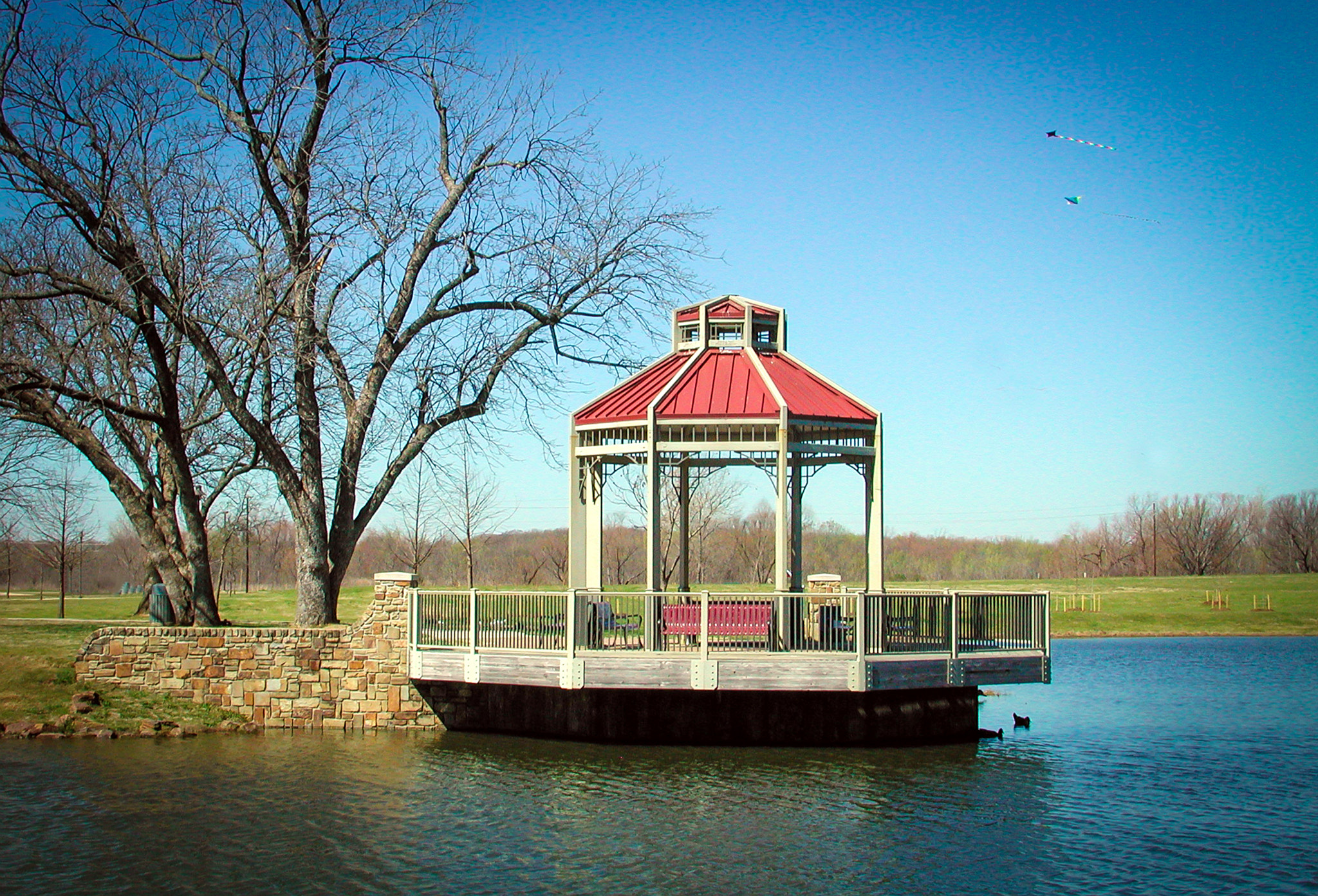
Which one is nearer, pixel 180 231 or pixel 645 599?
pixel 645 599

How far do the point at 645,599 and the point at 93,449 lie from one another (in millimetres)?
12623

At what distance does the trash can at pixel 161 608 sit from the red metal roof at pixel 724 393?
1009 cm

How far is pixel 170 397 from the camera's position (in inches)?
926

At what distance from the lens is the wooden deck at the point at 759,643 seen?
17844 millimetres

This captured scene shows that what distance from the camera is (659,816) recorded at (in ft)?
48.3

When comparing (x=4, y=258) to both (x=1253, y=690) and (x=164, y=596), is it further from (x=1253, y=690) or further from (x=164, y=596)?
(x=1253, y=690)

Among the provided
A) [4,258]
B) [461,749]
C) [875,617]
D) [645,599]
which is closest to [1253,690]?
[875,617]

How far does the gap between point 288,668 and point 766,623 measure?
352 inches

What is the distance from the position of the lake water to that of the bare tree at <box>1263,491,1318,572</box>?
8155 centimetres

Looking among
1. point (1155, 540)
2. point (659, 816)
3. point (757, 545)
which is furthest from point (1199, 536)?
point (659, 816)

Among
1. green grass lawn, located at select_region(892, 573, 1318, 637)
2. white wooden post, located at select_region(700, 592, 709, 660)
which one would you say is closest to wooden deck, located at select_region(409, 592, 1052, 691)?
white wooden post, located at select_region(700, 592, 709, 660)

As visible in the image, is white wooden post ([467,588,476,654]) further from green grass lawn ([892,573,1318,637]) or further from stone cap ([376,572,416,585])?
green grass lawn ([892,573,1318,637])

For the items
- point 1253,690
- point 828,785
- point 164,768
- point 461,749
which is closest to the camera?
point 828,785

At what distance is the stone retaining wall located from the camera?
21.0 meters
